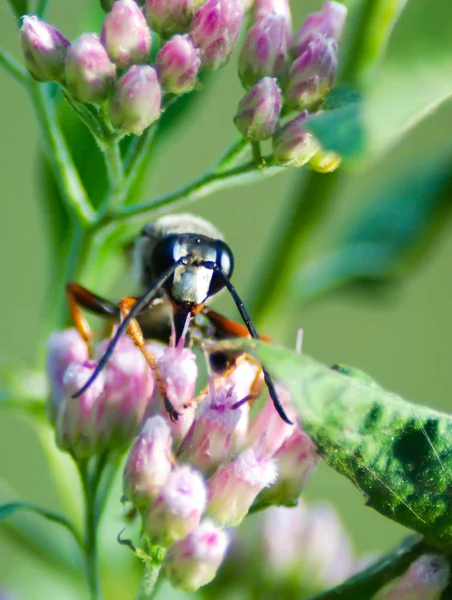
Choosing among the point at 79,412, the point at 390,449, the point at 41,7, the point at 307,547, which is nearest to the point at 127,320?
the point at 79,412

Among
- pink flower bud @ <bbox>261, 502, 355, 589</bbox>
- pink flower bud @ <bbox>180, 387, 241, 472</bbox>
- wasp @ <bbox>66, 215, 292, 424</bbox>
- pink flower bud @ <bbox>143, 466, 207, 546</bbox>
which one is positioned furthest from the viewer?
pink flower bud @ <bbox>261, 502, 355, 589</bbox>

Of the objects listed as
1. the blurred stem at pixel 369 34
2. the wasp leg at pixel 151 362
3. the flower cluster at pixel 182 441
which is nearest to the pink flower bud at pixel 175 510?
the flower cluster at pixel 182 441

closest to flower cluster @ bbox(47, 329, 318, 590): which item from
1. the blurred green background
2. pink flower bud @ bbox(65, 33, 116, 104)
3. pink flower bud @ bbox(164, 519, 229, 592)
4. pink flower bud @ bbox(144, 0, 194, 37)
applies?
pink flower bud @ bbox(164, 519, 229, 592)

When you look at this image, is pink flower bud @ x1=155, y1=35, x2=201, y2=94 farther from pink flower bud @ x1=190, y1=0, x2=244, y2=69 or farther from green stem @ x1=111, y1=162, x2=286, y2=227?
green stem @ x1=111, y1=162, x2=286, y2=227

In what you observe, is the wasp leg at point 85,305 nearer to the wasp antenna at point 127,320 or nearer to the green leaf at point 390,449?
the wasp antenna at point 127,320

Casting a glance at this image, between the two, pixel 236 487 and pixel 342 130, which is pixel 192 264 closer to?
pixel 236 487

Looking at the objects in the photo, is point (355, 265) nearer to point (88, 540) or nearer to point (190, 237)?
point (190, 237)
